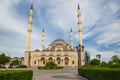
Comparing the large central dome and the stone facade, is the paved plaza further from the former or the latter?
the large central dome

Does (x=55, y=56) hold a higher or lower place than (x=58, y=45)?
lower

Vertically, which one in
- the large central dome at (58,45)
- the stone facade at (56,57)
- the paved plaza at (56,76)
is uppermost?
the large central dome at (58,45)

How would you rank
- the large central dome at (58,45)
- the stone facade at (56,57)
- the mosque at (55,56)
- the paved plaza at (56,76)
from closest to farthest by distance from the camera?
the paved plaza at (56,76)
the mosque at (55,56)
the stone facade at (56,57)
the large central dome at (58,45)

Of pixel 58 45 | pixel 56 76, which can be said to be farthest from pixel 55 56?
pixel 56 76

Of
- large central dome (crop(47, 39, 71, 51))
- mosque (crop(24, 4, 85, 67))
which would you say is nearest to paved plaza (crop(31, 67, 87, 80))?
mosque (crop(24, 4, 85, 67))

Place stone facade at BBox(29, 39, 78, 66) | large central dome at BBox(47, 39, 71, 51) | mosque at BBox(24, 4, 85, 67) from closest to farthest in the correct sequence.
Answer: mosque at BBox(24, 4, 85, 67)
stone facade at BBox(29, 39, 78, 66)
large central dome at BBox(47, 39, 71, 51)

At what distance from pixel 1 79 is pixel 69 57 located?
59582 mm

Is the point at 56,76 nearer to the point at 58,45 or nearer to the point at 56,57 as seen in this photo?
the point at 56,57

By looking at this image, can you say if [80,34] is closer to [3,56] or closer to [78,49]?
[78,49]

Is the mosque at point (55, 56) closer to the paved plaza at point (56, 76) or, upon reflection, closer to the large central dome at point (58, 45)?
the large central dome at point (58, 45)

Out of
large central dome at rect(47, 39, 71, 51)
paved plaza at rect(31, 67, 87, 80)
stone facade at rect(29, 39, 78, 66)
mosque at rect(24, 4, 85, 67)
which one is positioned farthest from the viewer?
large central dome at rect(47, 39, 71, 51)

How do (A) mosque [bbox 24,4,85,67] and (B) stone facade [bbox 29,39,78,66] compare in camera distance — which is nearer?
(A) mosque [bbox 24,4,85,67]

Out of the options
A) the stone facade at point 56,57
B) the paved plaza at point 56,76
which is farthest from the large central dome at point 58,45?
the paved plaza at point 56,76

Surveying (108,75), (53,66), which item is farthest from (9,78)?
(53,66)
